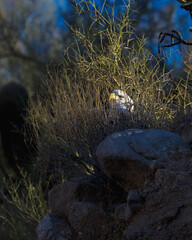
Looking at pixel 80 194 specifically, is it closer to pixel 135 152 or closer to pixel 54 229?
pixel 54 229

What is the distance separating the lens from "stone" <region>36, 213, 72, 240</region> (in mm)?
3441

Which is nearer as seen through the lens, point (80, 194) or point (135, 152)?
point (135, 152)

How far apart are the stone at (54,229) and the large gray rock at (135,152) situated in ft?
2.53

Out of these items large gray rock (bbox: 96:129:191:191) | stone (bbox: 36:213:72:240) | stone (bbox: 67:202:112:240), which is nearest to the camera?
large gray rock (bbox: 96:129:191:191)

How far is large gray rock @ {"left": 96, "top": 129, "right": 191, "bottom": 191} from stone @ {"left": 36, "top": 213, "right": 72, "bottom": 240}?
771mm

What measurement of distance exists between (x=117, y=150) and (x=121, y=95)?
1.66 metres

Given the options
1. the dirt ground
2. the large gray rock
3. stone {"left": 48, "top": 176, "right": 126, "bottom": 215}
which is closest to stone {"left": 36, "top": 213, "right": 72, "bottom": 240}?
stone {"left": 48, "top": 176, "right": 126, "bottom": 215}

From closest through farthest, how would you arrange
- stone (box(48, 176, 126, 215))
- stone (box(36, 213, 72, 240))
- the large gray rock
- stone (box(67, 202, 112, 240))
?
the large gray rock
stone (box(67, 202, 112, 240))
stone (box(36, 213, 72, 240))
stone (box(48, 176, 126, 215))

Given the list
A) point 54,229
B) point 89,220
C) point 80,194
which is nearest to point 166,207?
point 89,220

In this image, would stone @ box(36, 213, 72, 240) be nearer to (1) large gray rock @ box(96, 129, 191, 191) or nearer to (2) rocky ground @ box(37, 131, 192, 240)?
(2) rocky ground @ box(37, 131, 192, 240)

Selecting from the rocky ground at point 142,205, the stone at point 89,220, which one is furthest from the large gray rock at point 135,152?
the stone at point 89,220

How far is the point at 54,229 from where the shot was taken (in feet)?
11.5

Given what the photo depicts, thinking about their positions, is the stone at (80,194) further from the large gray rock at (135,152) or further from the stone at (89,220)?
the large gray rock at (135,152)

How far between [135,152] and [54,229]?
3.94 ft
